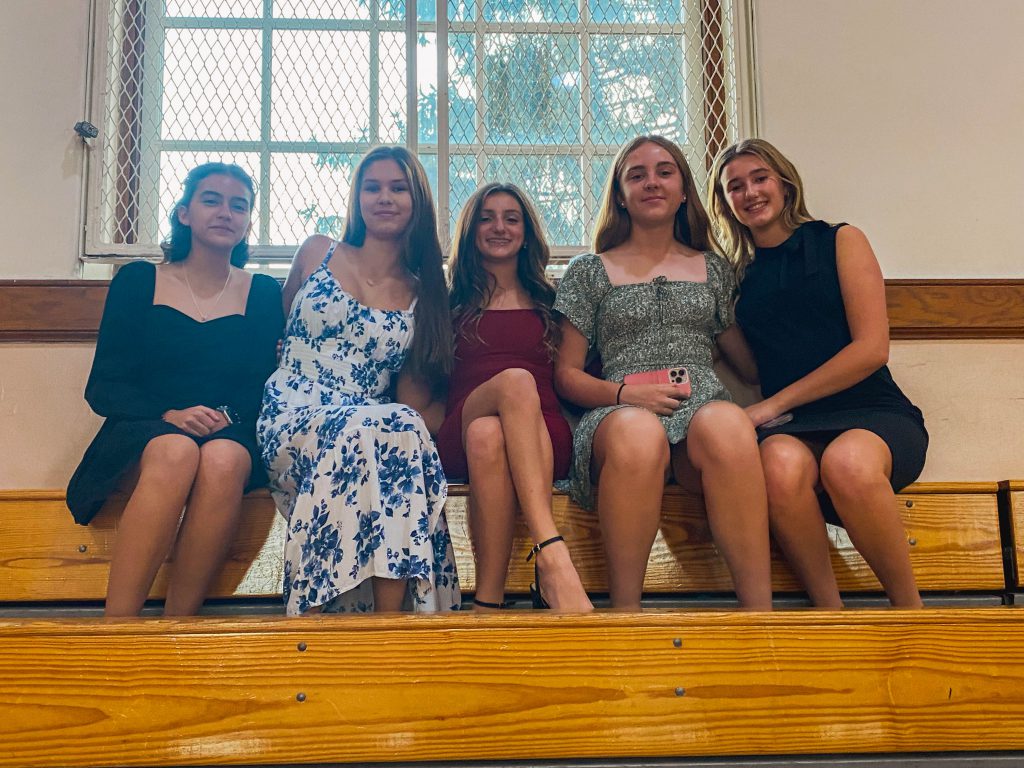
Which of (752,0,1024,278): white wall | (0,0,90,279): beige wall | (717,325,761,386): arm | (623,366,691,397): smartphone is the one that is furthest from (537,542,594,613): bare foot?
(0,0,90,279): beige wall

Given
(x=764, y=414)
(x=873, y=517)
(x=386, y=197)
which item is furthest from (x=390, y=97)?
(x=873, y=517)

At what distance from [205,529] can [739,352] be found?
104 cm

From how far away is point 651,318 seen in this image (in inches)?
71.9

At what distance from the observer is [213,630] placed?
3.41 ft

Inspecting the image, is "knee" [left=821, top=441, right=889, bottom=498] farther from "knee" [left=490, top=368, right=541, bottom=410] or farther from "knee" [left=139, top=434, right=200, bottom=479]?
"knee" [left=139, top=434, right=200, bottom=479]

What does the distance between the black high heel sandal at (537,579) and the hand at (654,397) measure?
30 centimetres

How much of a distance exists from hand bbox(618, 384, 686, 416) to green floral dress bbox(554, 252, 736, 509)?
0.05m

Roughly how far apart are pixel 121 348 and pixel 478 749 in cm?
106

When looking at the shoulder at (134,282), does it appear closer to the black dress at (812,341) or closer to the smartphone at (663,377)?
the smartphone at (663,377)

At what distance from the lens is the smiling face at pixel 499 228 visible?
6.39ft

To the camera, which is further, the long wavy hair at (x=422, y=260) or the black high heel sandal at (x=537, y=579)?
the long wavy hair at (x=422, y=260)

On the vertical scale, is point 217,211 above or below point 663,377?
above

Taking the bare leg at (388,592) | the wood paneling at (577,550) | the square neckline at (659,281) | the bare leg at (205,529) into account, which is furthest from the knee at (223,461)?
the square neckline at (659,281)

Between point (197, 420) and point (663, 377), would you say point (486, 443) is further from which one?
point (197, 420)
